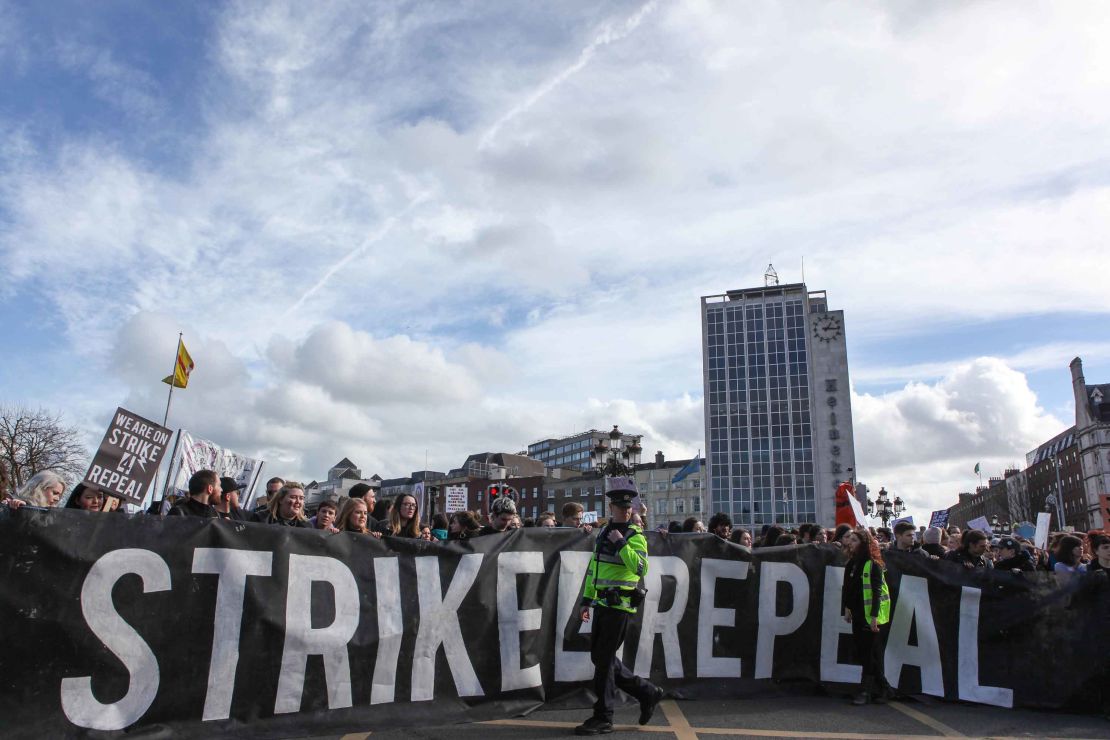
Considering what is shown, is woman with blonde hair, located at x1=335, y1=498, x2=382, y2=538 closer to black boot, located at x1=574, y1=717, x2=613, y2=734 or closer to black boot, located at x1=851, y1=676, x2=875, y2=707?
black boot, located at x1=574, y1=717, x2=613, y2=734

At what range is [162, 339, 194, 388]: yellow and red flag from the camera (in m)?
13.2

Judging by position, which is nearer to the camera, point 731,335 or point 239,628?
point 239,628

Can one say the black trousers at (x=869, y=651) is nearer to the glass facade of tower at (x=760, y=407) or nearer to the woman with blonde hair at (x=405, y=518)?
the woman with blonde hair at (x=405, y=518)

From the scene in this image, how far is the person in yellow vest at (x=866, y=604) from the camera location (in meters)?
7.75

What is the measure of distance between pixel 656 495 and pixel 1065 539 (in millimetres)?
108470

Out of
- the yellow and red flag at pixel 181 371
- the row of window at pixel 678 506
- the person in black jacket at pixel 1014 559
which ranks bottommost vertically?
the person in black jacket at pixel 1014 559

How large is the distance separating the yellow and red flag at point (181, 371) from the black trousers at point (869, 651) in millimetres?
10806

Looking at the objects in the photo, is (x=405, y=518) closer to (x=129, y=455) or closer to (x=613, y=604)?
(x=613, y=604)

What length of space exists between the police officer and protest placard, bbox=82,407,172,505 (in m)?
5.18

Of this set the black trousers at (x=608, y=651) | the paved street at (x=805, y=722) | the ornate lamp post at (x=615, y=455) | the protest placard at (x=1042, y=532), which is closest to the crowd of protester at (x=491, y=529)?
the paved street at (x=805, y=722)

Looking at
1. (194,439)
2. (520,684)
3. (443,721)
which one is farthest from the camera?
(194,439)

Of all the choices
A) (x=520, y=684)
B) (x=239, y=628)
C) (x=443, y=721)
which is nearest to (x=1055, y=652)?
(x=520, y=684)

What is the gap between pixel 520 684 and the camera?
7000mm

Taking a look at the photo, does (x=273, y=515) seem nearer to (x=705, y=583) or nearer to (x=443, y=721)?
(x=443, y=721)
